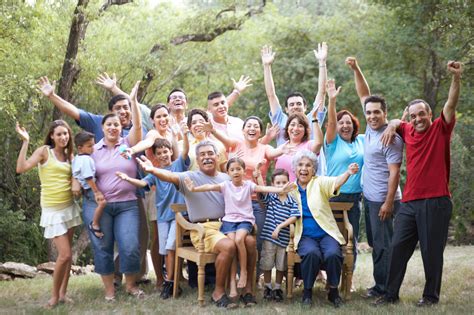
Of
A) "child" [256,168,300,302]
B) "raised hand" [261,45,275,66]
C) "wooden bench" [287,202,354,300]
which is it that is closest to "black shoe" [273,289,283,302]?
"child" [256,168,300,302]

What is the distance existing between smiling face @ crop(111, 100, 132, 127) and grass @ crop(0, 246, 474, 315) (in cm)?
192

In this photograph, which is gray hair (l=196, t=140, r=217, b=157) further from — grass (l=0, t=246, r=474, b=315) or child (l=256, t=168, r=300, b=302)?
grass (l=0, t=246, r=474, b=315)

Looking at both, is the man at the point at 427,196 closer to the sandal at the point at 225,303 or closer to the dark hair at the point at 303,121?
the dark hair at the point at 303,121

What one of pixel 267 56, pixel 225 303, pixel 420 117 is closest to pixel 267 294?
pixel 225 303

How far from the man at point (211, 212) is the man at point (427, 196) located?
151 centimetres

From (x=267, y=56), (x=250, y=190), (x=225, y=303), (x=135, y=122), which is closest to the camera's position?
(x=225, y=303)

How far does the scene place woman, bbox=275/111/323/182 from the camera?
7.23 m

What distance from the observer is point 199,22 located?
56.4 ft

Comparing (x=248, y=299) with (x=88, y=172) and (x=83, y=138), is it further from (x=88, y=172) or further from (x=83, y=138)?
(x=83, y=138)

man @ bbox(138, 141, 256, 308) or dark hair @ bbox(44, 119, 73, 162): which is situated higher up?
dark hair @ bbox(44, 119, 73, 162)

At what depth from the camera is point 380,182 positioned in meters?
6.88

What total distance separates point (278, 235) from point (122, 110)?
2.27 meters

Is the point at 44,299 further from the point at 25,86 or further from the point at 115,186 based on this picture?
the point at 25,86

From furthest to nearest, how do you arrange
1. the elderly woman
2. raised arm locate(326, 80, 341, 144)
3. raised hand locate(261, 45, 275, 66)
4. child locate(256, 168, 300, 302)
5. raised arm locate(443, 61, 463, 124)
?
raised hand locate(261, 45, 275, 66), raised arm locate(326, 80, 341, 144), child locate(256, 168, 300, 302), the elderly woman, raised arm locate(443, 61, 463, 124)
